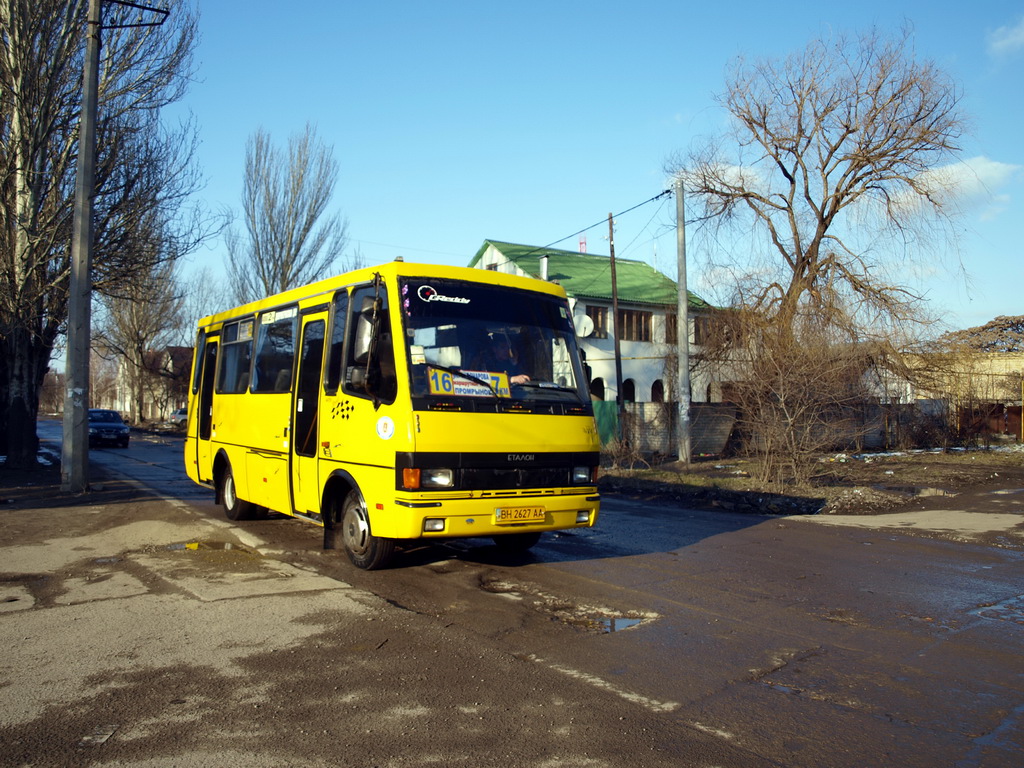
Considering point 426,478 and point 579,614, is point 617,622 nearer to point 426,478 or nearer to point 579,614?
point 579,614

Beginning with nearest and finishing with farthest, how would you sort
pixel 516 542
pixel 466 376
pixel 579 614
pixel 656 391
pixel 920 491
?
pixel 579 614 < pixel 466 376 < pixel 516 542 < pixel 920 491 < pixel 656 391

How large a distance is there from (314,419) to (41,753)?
5.07 meters

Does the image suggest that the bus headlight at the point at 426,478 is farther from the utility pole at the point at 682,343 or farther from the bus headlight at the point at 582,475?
the utility pole at the point at 682,343

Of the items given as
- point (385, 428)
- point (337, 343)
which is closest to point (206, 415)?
point (337, 343)

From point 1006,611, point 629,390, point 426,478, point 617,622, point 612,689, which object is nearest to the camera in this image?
point 612,689

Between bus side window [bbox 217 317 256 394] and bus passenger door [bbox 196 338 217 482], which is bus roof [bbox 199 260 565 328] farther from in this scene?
bus passenger door [bbox 196 338 217 482]

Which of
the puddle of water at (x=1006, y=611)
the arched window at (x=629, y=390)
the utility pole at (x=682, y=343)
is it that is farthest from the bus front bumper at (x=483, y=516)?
the arched window at (x=629, y=390)

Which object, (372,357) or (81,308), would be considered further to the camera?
(81,308)

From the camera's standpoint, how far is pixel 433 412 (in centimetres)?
729

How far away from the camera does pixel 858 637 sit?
6090 mm

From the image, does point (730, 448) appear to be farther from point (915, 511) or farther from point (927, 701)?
point (927, 701)

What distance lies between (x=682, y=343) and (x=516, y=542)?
13472mm

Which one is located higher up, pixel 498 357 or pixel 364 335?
pixel 364 335

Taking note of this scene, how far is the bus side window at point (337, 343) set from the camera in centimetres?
838
